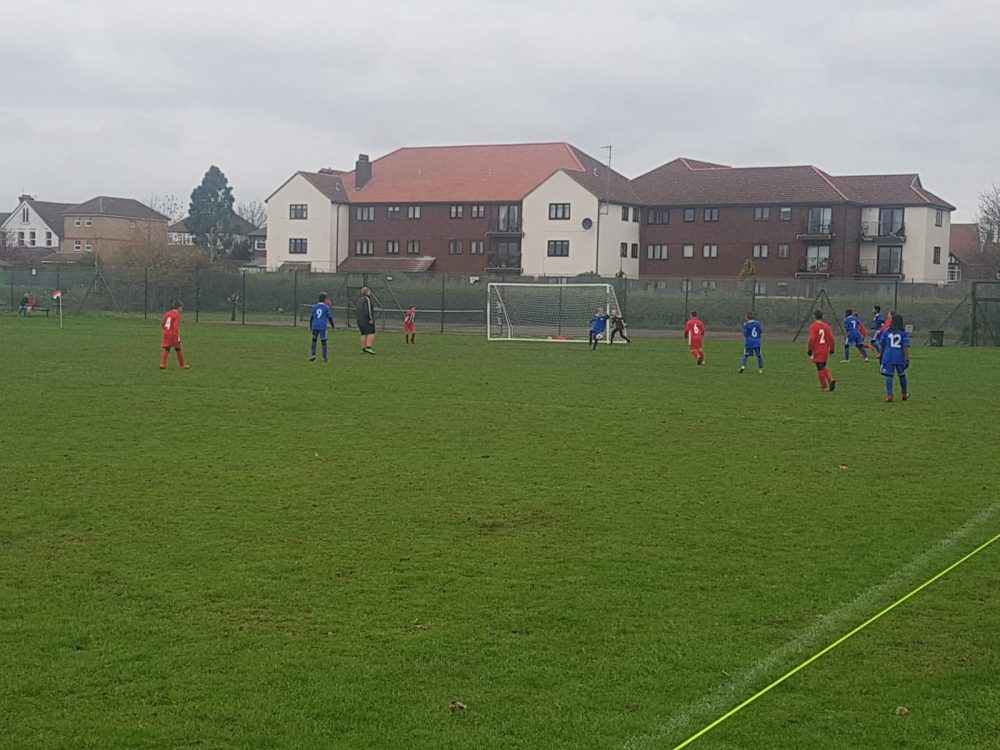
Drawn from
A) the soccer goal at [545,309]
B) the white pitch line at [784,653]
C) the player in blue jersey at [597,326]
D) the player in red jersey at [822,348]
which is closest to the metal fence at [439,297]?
the soccer goal at [545,309]

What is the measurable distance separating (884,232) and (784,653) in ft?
235

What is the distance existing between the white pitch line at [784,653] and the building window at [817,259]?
221 feet

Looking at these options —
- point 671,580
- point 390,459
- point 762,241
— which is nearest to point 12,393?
point 390,459

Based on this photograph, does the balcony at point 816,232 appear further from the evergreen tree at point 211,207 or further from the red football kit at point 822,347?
the evergreen tree at point 211,207

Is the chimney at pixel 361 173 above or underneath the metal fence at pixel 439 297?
above

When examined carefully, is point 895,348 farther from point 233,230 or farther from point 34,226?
point 34,226

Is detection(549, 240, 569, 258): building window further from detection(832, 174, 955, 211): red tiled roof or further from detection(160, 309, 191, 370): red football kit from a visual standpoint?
detection(160, 309, 191, 370): red football kit

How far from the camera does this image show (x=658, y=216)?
78.4m

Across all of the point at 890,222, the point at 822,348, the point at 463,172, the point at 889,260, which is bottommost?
the point at 822,348

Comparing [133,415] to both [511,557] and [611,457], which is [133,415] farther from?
[511,557]

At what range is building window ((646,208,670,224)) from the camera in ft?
256

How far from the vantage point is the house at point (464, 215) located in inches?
2985

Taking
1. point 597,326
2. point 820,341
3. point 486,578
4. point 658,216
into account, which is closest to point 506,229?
point 658,216

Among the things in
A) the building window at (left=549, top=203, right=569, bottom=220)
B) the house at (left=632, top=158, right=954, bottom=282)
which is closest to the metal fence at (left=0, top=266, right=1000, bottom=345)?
the building window at (left=549, top=203, right=569, bottom=220)
